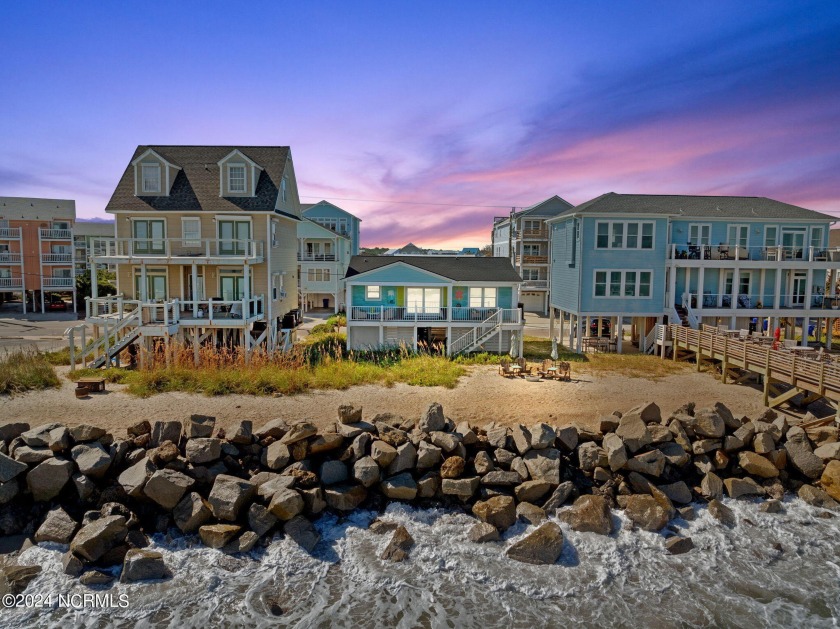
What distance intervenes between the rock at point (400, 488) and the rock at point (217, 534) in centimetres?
329

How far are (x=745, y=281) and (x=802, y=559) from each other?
74.2 ft

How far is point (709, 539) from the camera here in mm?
11266

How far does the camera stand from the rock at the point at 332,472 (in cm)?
1224

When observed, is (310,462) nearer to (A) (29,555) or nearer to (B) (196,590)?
(B) (196,590)

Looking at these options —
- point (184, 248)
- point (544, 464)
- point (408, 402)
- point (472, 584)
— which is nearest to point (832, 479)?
point (544, 464)

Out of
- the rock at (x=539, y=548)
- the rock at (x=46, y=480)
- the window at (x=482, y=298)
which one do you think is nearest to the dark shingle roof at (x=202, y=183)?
the window at (x=482, y=298)

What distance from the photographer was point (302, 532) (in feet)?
35.8

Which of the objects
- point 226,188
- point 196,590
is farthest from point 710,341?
point 226,188

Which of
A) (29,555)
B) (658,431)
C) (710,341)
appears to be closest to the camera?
(29,555)

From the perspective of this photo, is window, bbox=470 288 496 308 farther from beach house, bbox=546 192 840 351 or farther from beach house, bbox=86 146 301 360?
beach house, bbox=86 146 301 360

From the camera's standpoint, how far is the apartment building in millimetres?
46844

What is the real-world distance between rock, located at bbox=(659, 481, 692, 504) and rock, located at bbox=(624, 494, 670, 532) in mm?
613

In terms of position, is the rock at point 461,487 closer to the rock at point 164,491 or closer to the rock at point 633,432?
the rock at point 633,432

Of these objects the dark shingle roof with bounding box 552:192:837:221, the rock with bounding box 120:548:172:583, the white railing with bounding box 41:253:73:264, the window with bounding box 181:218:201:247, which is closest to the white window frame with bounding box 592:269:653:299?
the dark shingle roof with bounding box 552:192:837:221
